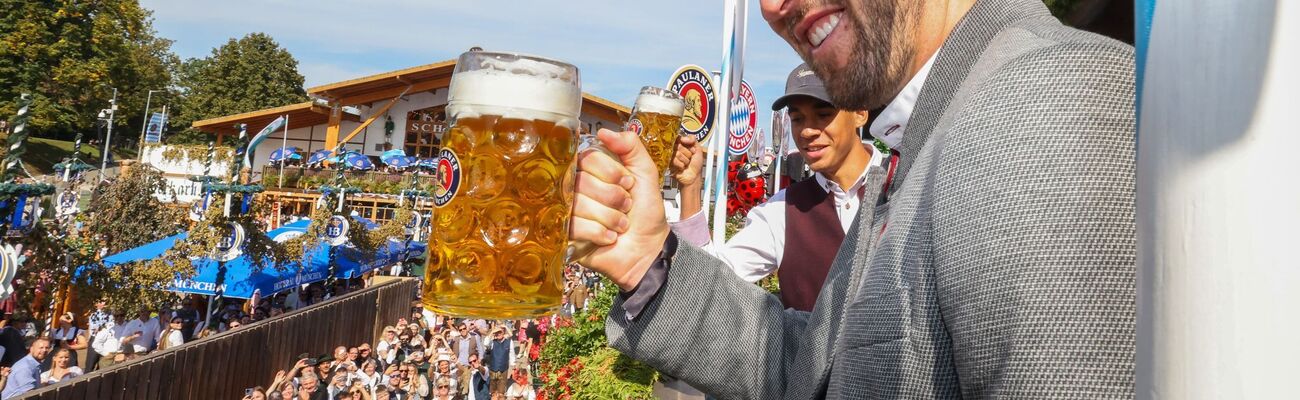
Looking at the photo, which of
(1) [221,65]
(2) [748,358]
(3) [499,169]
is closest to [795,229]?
(2) [748,358]

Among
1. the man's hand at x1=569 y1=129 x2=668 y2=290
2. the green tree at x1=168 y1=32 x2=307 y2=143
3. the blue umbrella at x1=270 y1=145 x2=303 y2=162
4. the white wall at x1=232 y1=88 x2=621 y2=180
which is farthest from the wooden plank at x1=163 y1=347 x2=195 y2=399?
the green tree at x1=168 y1=32 x2=307 y2=143

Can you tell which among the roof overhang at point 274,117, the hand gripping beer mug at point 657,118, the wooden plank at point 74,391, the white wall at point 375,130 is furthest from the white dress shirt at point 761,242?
the roof overhang at point 274,117

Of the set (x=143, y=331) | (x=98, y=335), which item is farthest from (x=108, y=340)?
(x=143, y=331)

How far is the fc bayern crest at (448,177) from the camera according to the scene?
104 centimetres

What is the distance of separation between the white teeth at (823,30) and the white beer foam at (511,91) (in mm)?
390

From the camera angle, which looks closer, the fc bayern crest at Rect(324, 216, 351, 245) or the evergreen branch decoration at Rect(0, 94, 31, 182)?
the evergreen branch decoration at Rect(0, 94, 31, 182)

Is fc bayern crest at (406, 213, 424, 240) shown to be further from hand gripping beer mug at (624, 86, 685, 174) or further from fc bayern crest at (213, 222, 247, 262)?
hand gripping beer mug at (624, 86, 685, 174)

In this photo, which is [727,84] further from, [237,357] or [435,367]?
[237,357]

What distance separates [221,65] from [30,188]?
4747cm

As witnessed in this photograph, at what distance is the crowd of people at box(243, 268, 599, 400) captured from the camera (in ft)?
27.3

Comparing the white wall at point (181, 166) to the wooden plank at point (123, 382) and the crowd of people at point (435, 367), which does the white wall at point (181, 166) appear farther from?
the wooden plank at point (123, 382)

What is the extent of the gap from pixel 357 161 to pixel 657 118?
2915cm

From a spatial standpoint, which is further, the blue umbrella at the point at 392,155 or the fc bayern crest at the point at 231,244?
the blue umbrella at the point at 392,155

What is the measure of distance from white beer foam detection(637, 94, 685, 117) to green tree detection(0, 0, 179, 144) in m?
41.7
